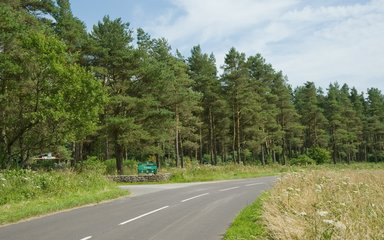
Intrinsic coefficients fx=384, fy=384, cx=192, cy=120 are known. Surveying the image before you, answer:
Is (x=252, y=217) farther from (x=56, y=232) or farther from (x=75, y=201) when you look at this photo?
(x=75, y=201)

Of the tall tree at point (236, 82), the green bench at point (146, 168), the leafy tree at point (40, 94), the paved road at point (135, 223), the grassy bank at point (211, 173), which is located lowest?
the paved road at point (135, 223)

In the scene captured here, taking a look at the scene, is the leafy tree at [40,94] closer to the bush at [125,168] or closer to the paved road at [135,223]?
the paved road at [135,223]

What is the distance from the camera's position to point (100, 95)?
2522 cm

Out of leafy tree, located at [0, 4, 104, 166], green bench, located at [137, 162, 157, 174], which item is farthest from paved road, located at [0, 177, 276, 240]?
green bench, located at [137, 162, 157, 174]

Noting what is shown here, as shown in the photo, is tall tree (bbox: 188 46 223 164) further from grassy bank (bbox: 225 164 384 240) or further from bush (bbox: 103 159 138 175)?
grassy bank (bbox: 225 164 384 240)

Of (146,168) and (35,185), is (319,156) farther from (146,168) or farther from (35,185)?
(35,185)

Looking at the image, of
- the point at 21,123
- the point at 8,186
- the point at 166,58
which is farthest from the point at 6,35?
the point at 166,58

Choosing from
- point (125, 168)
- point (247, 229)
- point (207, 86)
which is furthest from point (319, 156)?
point (247, 229)

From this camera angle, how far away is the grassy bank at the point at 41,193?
Answer: 14.8 m

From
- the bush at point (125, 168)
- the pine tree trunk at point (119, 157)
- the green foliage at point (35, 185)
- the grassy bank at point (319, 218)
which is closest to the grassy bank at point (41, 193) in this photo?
the green foliage at point (35, 185)

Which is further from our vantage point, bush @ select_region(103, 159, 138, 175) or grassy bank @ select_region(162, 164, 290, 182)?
bush @ select_region(103, 159, 138, 175)

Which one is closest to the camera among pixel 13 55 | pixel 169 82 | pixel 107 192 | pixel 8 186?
pixel 8 186

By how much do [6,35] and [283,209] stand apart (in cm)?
1970

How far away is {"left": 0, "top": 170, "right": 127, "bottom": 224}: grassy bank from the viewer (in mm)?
14773
